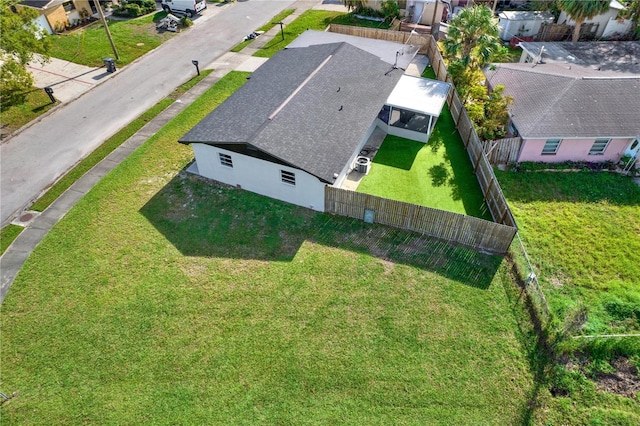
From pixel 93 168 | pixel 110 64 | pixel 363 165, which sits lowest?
pixel 93 168

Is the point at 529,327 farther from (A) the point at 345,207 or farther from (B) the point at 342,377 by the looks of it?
(A) the point at 345,207

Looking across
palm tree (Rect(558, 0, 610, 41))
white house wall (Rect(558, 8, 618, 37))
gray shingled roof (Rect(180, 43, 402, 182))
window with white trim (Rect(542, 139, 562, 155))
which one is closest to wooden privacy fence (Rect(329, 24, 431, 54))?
gray shingled roof (Rect(180, 43, 402, 182))

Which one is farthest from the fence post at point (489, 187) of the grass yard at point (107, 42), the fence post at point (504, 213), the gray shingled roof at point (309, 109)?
the grass yard at point (107, 42)

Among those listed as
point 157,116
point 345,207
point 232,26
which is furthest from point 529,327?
point 232,26

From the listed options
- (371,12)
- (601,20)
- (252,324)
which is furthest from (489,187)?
(371,12)

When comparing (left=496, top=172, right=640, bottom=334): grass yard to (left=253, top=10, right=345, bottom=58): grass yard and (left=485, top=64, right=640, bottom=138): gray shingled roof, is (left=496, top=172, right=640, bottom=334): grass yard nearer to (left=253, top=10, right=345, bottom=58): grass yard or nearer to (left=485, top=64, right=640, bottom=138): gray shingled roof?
(left=485, top=64, right=640, bottom=138): gray shingled roof

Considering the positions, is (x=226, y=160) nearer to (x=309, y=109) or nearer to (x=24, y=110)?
(x=309, y=109)
